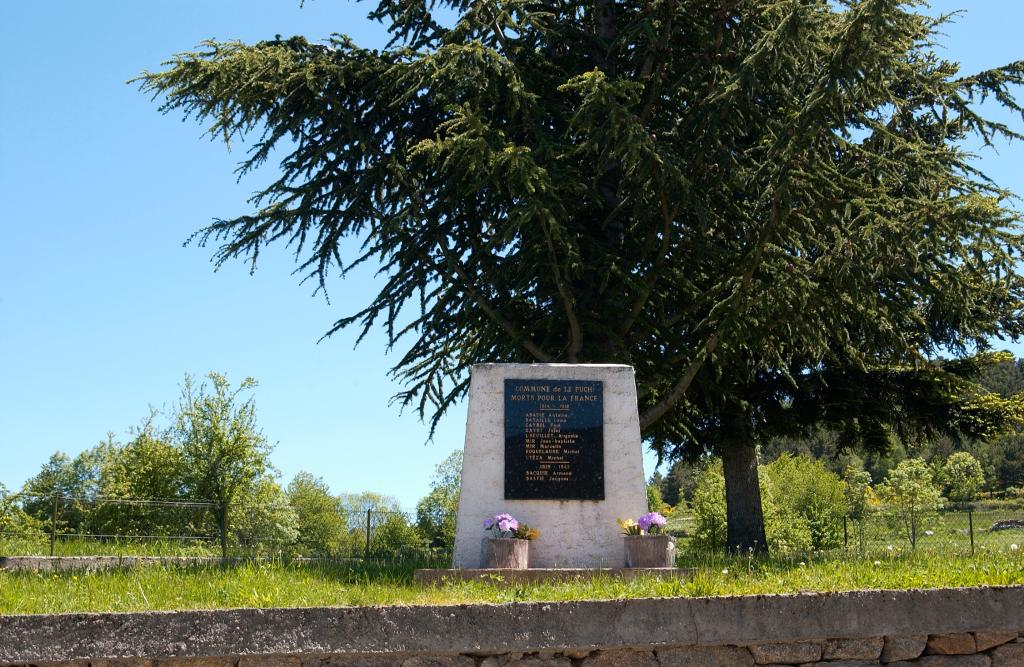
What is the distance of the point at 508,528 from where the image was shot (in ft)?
30.7

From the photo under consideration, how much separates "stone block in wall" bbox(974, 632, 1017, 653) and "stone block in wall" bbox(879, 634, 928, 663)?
1.49ft

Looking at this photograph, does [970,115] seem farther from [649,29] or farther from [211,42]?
[211,42]

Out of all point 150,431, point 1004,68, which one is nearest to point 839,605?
point 1004,68

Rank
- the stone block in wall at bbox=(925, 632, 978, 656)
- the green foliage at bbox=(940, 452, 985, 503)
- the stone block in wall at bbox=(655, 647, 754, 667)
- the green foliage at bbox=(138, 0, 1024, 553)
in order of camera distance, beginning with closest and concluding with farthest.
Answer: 1. the stone block in wall at bbox=(655, 647, 754, 667)
2. the stone block in wall at bbox=(925, 632, 978, 656)
3. the green foliage at bbox=(138, 0, 1024, 553)
4. the green foliage at bbox=(940, 452, 985, 503)

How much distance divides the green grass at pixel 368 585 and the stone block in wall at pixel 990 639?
1.20ft

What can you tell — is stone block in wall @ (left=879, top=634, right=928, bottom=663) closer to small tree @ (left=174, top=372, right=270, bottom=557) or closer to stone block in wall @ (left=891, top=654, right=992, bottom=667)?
stone block in wall @ (left=891, top=654, right=992, bottom=667)

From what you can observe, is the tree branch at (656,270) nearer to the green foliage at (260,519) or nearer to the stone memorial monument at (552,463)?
the stone memorial monument at (552,463)

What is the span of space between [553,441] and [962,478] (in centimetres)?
6377

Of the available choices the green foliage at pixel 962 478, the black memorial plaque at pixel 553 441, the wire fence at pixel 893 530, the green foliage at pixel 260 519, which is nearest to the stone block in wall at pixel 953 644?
the black memorial plaque at pixel 553 441

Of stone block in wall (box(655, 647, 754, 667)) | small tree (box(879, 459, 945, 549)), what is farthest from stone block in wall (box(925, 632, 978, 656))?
small tree (box(879, 459, 945, 549))

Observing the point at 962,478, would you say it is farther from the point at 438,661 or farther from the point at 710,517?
the point at 438,661

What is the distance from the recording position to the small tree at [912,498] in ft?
85.8

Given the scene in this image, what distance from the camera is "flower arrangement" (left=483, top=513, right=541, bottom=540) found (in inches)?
369

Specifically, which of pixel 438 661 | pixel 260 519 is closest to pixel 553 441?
pixel 438 661
